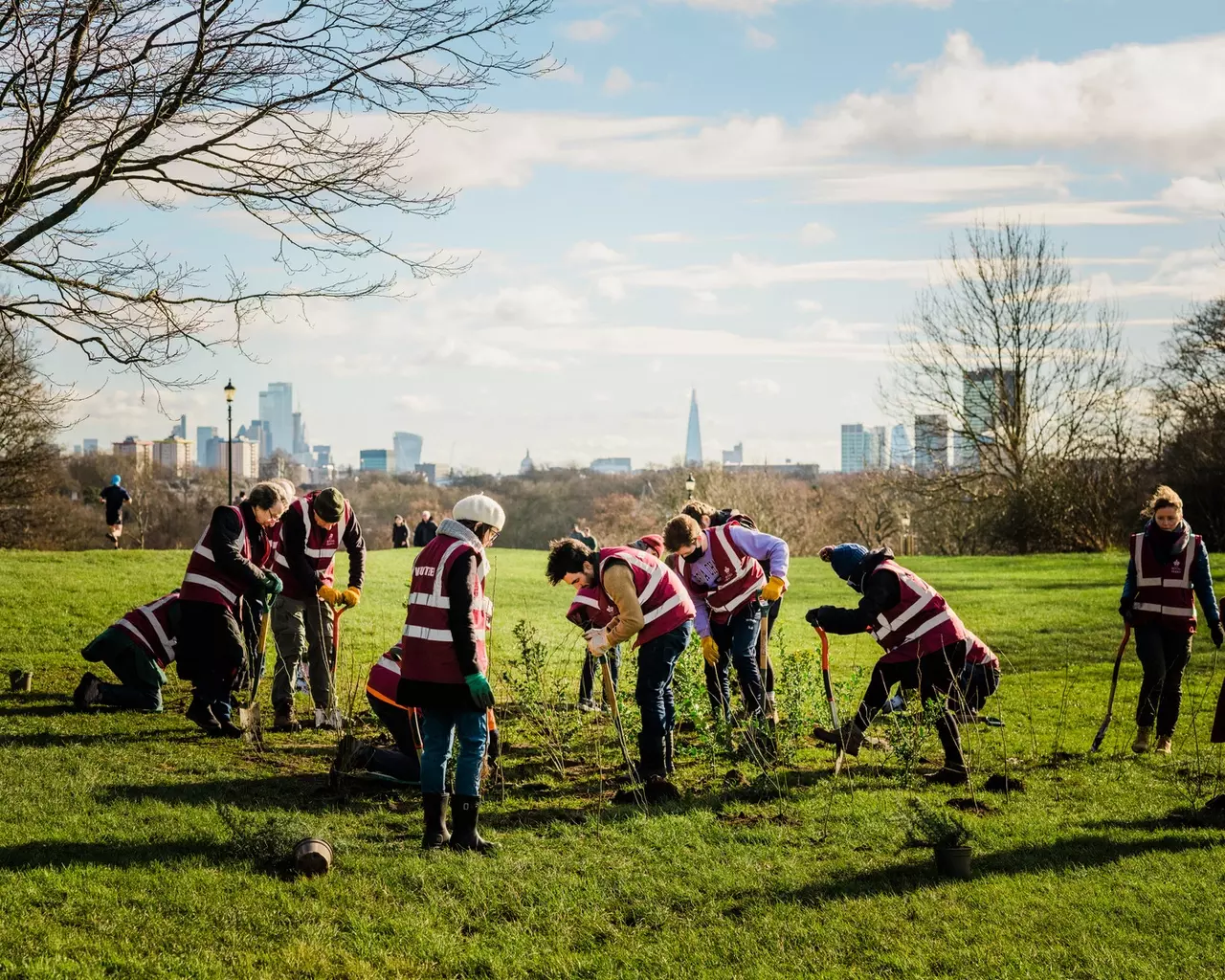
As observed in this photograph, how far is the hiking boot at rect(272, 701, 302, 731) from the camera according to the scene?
9.23 m

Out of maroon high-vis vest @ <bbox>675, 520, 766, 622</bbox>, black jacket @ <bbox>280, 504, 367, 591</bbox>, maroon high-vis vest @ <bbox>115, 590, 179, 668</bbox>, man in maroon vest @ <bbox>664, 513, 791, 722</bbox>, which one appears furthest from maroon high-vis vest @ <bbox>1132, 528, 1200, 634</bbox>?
maroon high-vis vest @ <bbox>115, 590, 179, 668</bbox>

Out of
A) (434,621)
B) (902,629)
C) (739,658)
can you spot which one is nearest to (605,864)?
(434,621)

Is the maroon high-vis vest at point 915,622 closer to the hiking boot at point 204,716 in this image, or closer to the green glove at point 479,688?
the green glove at point 479,688

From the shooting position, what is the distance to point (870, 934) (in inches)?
Answer: 195

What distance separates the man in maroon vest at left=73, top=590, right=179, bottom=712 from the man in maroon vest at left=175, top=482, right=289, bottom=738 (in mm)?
844

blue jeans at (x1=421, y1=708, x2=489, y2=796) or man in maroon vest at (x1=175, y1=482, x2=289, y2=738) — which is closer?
blue jeans at (x1=421, y1=708, x2=489, y2=796)

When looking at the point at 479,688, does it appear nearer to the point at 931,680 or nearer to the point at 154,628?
the point at 931,680

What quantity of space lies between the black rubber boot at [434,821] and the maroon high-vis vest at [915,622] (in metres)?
3.00

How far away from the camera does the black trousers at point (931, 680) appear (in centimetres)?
746

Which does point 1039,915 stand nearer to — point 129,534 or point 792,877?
point 792,877

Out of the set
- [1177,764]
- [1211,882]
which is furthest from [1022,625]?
[1211,882]

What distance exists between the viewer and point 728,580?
9.16 m

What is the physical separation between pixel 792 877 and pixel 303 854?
2.40m

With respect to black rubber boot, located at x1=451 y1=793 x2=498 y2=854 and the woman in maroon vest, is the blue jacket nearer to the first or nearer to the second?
the woman in maroon vest
